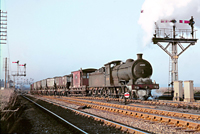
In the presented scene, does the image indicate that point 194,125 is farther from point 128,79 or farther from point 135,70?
point 128,79

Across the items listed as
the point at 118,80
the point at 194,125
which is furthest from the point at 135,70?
the point at 194,125

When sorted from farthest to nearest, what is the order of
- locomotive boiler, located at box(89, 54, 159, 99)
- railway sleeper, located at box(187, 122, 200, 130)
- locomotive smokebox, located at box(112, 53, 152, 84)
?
locomotive smokebox, located at box(112, 53, 152, 84), locomotive boiler, located at box(89, 54, 159, 99), railway sleeper, located at box(187, 122, 200, 130)

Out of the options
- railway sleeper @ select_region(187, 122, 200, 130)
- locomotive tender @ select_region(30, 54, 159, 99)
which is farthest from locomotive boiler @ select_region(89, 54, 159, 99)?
railway sleeper @ select_region(187, 122, 200, 130)

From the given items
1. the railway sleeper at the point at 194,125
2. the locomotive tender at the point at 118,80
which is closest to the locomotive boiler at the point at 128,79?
the locomotive tender at the point at 118,80

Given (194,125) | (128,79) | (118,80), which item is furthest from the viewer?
(118,80)

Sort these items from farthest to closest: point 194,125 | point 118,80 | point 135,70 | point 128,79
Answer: point 118,80
point 128,79
point 135,70
point 194,125

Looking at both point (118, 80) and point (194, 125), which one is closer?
point (194, 125)

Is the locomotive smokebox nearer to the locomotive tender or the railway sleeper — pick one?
the locomotive tender

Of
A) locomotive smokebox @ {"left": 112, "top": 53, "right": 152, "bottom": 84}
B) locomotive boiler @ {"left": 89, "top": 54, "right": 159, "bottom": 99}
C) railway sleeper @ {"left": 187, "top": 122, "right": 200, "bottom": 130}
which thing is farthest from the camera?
locomotive smokebox @ {"left": 112, "top": 53, "right": 152, "bottom": 84}

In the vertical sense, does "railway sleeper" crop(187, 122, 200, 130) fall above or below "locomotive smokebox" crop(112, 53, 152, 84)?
below

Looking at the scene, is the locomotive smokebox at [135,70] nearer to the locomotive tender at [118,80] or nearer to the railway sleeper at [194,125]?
the locomotive tender at [118,80]

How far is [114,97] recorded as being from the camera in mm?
21953

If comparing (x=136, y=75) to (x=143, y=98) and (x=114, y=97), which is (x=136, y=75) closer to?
(x=143, y=98)

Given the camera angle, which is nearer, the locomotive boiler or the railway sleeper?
the railway sleeper
